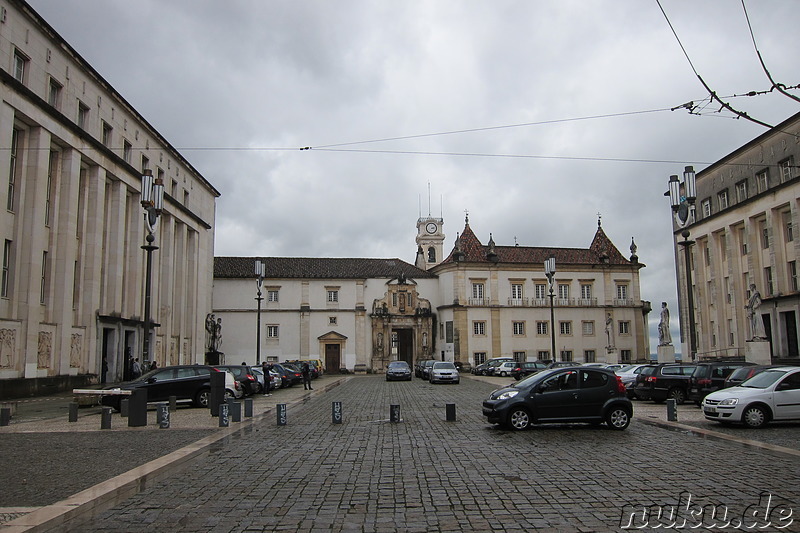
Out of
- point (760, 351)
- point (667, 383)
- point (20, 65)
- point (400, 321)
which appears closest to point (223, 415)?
point (667, 383)

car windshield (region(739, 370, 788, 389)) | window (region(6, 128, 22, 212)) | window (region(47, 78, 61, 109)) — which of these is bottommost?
car windshield (region(739, 370, 788, 389))

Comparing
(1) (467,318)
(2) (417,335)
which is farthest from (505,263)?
(2) (417,335)

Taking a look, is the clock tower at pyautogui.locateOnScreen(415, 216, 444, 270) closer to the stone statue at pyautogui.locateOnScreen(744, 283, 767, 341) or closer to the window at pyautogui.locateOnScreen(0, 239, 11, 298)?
the stone statue at pyautogui.locateOnScreen(744, 283, 767, 341)

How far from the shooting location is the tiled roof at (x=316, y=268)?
65.0 metres

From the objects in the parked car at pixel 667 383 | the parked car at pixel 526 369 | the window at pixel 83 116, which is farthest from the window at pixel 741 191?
the window at pixel 83 116

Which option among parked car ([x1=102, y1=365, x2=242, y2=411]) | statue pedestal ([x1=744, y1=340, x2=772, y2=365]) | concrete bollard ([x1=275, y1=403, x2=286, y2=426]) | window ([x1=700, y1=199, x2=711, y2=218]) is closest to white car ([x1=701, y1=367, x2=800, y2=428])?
concrete bollard ([x1=275, y1=403, x2=286, y2=426])

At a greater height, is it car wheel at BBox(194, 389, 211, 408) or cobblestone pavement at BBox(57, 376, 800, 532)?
car wheel at BBox(194, 389, 211, 408)

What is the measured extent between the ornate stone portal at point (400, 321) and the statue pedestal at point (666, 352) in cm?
2992

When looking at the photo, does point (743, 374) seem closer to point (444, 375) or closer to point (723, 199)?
point (444, 375)

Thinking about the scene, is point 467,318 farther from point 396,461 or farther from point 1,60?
point 396,461

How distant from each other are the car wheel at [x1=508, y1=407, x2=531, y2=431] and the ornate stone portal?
4929 centimetres

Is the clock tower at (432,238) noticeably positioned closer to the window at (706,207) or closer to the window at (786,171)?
the window at (706,207)

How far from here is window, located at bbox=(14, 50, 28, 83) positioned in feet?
94.7

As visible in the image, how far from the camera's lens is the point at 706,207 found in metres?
51.3
